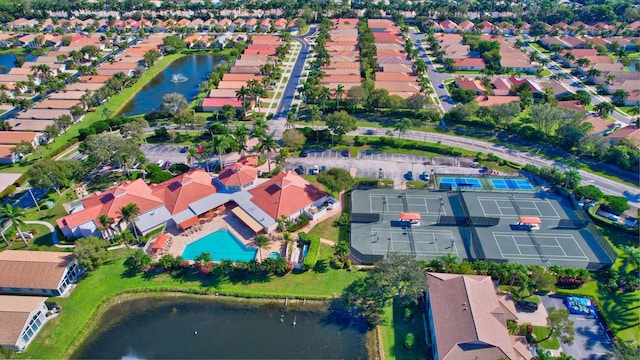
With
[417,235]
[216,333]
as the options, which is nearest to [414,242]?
[417,235]

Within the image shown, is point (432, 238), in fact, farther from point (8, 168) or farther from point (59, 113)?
point (59, 113)

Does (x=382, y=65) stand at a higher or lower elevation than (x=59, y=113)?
higher

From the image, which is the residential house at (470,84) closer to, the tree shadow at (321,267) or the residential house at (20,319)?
the tree shadow at (321,267)

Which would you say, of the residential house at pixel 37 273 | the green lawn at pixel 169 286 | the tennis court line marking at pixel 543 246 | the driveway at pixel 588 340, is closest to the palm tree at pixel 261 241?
the green lawn at pixel 169 286

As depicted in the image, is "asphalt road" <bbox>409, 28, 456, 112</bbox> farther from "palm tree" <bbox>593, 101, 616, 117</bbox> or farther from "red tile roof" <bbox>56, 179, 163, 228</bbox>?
"red tile roof" <bbox>56, 179, 163, 228</bbox>

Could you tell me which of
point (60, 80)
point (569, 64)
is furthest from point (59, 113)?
point (569, 64)

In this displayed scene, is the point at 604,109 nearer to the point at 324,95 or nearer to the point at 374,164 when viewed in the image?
the point at 374,164

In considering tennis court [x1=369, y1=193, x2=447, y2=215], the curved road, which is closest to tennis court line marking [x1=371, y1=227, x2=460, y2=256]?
tennis court [x1=369, y1=193, x2=447, y2=215]
